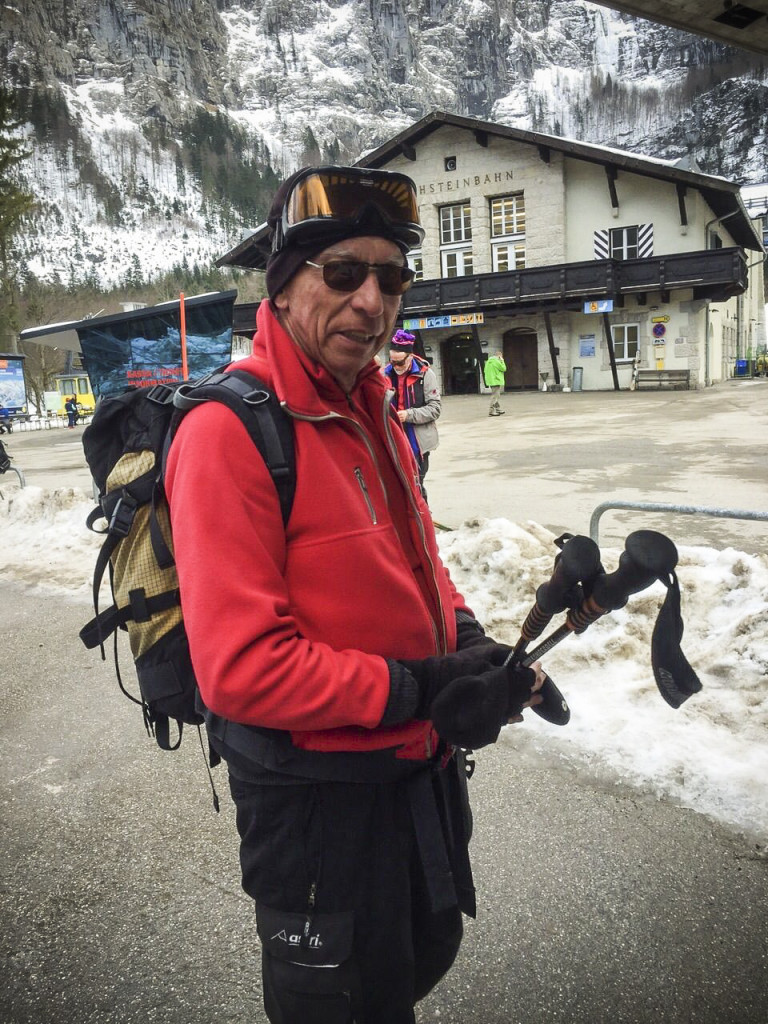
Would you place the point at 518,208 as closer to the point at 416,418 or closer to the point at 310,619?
the point at 416,418

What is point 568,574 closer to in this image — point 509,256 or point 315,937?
point 315,937

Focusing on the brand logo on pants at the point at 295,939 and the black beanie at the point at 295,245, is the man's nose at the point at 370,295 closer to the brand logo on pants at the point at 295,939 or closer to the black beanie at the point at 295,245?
the black beanie at the point at 295,245

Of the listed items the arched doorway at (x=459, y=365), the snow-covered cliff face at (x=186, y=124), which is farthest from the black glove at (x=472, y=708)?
the snow-covered cliff face at (x=186, y=124)

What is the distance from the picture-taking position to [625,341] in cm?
2923

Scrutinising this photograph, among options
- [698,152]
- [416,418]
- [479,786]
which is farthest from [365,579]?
[698,152]

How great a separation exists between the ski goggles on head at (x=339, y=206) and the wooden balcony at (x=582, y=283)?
28299mm

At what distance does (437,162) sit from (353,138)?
181494 mm

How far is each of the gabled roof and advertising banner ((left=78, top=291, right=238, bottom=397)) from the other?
18.1 meters

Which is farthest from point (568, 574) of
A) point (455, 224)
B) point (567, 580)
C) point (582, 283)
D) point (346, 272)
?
point (455, 224)

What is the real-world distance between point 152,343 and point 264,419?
7860mm

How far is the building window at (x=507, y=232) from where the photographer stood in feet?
101

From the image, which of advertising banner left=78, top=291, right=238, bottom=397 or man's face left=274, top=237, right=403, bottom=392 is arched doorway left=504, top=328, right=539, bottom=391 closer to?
advertising banner left=78, top=291, right=238, bottom=397

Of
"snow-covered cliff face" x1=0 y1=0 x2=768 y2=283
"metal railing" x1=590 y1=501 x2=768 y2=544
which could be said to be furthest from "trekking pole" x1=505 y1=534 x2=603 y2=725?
"snow-covered cliff face" x1=0 y1=0 x2=768 y2=283

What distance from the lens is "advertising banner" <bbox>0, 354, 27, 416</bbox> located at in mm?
30047
